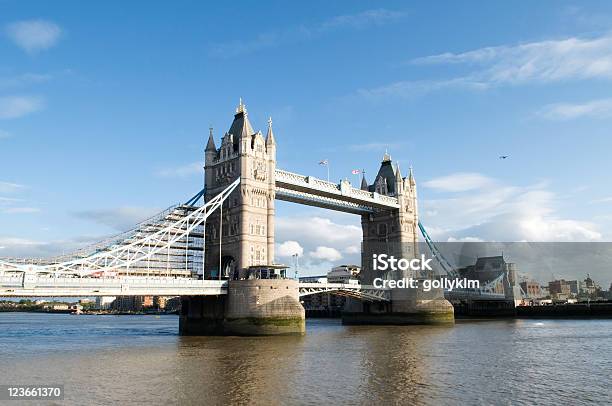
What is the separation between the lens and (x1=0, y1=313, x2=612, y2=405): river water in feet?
78.2

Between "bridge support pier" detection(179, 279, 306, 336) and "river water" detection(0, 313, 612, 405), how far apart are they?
594cm

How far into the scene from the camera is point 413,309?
79500mm

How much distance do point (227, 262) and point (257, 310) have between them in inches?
494

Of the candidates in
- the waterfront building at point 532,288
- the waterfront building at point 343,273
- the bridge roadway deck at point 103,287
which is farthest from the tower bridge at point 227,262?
the waterfront building at point 532,288

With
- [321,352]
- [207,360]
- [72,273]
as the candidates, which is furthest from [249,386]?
[72,273]

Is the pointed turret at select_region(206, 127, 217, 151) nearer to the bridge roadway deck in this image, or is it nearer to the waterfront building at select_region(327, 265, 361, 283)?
the bridge roadway deck

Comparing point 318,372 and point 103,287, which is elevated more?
point 103,287

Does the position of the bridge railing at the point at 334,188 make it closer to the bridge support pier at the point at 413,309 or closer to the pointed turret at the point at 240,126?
the pointed turret at the point at 240,126

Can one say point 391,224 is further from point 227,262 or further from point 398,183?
point 227,262

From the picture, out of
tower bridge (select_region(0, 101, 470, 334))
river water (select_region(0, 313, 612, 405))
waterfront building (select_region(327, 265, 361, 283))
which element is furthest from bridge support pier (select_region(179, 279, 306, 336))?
waterfront building (select_region(327, 265, 361, 283))

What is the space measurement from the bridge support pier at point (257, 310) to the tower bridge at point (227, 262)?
98 millimetres

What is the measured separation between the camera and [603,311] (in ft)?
331

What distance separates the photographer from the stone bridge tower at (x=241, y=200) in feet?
200

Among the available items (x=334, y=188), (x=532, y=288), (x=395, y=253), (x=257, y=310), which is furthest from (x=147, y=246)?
(x=532, y=288)
